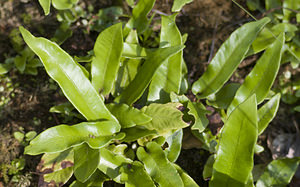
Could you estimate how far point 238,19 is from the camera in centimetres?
296

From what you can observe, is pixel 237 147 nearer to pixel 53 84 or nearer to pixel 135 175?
pixel 135 175

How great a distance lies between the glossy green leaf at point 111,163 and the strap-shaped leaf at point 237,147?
65cm

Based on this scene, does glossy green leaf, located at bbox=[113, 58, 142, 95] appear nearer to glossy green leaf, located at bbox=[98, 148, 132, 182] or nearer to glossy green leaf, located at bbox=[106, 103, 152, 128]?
Answer: glossy green leaf, located at bbox=[106, 103, 152, 128]

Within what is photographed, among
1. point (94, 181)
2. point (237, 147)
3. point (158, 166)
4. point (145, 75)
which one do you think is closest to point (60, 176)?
point (94, 181)

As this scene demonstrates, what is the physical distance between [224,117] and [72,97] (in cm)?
119

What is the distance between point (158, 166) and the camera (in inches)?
78.0

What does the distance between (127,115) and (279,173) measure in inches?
49.3

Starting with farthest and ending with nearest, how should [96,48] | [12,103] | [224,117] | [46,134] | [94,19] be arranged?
[94,19] < [12,103] < [224,117] < [96,48] < [46,134]

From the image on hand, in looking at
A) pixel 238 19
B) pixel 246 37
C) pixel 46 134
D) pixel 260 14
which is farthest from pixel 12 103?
pixel 260 14

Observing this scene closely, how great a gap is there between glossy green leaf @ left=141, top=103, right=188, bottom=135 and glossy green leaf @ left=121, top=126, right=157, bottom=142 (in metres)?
0.04

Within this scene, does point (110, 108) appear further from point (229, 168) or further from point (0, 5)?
point (0, 5)

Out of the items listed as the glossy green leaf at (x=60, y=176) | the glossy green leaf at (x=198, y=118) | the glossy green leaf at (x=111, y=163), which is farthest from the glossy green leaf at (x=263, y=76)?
the glossy green leaf at (x=60, y=176)

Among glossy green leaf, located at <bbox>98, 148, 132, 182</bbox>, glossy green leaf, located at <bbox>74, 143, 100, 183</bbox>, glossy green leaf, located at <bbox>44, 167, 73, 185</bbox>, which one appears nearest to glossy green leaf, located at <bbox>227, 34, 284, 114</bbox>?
glossy green leaf, located at <bbox>98, 148, 132, 182</bbox>

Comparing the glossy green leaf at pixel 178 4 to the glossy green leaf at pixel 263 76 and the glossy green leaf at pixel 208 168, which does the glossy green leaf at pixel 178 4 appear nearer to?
the glossy green leaf at pixel 263 76
